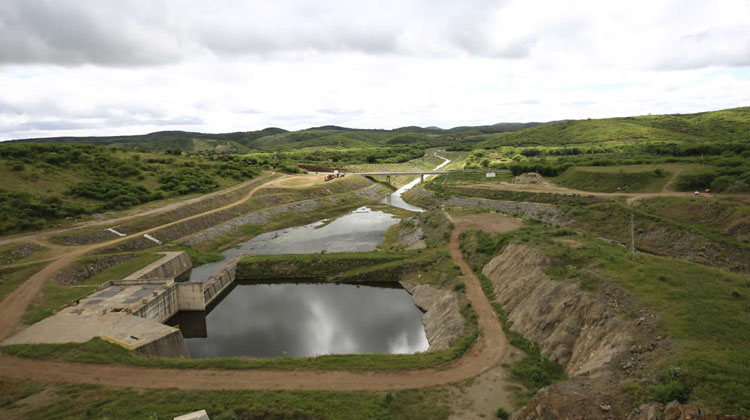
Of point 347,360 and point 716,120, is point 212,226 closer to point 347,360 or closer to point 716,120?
point 347,360

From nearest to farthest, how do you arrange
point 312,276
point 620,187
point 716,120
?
point 312,276 → point 620,187 → point 716,120

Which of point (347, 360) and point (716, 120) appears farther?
point (716, 120)

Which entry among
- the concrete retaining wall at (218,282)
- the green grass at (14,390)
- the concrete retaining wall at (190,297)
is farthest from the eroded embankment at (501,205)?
the green grass at (14,390)

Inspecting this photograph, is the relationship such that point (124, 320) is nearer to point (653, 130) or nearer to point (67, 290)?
point (67, 290)

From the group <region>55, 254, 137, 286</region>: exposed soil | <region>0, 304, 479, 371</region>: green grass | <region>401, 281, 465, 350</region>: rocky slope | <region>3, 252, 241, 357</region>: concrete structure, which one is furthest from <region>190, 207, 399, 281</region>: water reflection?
<region>0, 304, 479, 371</region>: green grass

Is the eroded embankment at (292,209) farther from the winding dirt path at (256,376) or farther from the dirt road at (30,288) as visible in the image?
the winding dirt path at (256,376)

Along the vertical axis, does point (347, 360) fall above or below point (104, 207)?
below

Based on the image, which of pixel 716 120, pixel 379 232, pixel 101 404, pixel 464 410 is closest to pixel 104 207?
pixel 379 232
